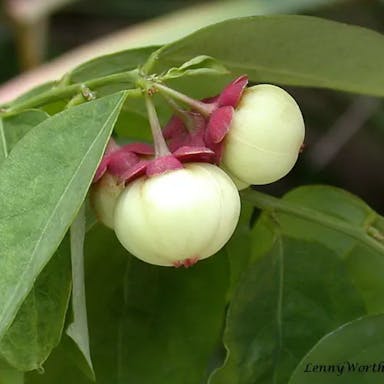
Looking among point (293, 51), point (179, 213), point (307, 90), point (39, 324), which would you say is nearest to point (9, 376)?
point (39, 324)

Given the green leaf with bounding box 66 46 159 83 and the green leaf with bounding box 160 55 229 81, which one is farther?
the green leaf with bounding box 66 46 159 83

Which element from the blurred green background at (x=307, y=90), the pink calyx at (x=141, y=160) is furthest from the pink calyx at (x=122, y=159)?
the blurred green background at (x=307, y=90)

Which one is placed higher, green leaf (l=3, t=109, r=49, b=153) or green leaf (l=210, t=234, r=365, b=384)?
green leaf (l=3, t=109, r=49, b=153)

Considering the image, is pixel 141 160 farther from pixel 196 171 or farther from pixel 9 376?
pixel 9 376

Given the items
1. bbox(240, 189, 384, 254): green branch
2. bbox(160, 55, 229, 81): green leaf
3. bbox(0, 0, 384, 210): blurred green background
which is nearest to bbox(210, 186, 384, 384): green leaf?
bbox(240, 189, 384, 254): green branch

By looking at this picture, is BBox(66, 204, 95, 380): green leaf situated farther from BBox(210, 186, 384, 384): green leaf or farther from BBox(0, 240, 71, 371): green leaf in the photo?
BBox(210, 186, 384, 384): green leaf

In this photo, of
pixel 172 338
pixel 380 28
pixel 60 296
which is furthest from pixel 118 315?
pixel 380 28

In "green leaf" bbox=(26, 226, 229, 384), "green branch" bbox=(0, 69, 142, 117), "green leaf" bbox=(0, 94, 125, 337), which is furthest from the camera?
"green leaf" bbox=(26, 226, 229, 384)
